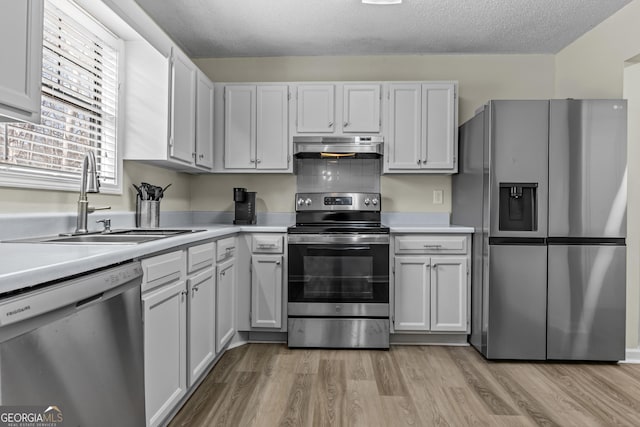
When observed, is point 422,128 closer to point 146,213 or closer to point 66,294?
point 146,213

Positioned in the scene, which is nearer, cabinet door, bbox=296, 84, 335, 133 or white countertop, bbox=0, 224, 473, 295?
white countertop, bbox=0, 224, 473, 295

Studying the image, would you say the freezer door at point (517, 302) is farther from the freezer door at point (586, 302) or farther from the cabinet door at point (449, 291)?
the cabinet door at point (449, 291)

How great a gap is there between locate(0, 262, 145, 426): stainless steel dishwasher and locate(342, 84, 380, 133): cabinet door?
2361mm

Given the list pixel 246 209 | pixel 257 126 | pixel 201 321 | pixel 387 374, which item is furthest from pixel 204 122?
pixel 387 374

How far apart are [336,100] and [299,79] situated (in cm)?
53

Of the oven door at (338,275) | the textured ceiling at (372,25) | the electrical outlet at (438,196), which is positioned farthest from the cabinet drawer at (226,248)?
the electrical outlet at (438,196)

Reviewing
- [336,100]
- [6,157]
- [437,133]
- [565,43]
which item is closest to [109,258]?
[6,157]

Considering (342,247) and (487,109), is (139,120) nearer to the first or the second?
(342,247)

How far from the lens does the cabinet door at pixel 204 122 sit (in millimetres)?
3041

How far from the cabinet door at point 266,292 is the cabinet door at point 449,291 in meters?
1.21

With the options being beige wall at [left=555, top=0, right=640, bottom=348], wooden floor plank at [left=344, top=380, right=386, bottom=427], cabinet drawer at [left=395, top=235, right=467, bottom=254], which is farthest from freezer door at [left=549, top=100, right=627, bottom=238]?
wooden floor plank at [left=344, top=380, right=386, bottom=427]

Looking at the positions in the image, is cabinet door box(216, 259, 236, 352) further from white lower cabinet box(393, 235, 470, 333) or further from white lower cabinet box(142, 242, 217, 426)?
white lower cabinet box(393, 235, 470, 333)

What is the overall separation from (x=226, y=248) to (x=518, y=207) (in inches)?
81.7

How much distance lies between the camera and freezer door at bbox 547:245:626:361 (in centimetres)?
273
